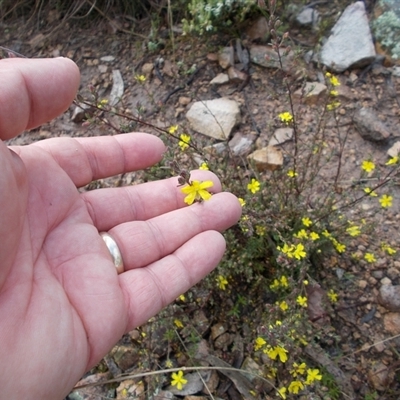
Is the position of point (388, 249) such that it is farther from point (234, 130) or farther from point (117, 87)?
point (117, 87)

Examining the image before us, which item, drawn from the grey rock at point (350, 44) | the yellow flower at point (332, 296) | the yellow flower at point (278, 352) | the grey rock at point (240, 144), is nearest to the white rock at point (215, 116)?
the grey rock at point (240, 144)

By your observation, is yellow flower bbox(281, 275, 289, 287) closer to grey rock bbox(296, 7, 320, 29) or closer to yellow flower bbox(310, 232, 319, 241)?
yellow flower bbox(310, 232, 319, 241)

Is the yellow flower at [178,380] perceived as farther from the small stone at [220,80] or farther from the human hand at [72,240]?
the small stone at [220,80]

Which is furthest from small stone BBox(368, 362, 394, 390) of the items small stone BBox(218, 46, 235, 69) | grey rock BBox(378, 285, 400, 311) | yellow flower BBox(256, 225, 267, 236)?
small stone BBox(218, 46, 235, 69)

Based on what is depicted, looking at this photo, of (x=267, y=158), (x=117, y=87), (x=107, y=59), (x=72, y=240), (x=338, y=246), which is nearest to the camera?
(x=72, y=240)

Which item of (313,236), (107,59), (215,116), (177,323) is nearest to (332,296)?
(313,236)
